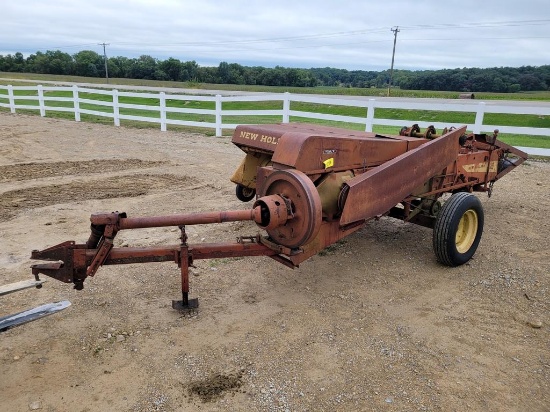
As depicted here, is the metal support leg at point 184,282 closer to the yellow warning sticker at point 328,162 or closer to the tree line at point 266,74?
the yellow warning sticker at point 328,162

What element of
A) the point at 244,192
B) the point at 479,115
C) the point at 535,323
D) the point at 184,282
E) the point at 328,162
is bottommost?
the point at 535,323

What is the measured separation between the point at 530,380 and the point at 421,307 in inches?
42.1

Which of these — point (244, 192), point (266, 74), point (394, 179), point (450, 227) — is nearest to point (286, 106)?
point (244, 192)

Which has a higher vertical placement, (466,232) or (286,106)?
(286,106)

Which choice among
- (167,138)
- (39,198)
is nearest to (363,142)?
(39,198)

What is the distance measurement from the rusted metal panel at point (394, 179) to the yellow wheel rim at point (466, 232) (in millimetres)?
631

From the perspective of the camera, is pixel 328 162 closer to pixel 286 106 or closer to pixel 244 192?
pixel 244 192

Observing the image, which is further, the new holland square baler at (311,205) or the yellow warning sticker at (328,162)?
the yellow warning sticker at (328,162)

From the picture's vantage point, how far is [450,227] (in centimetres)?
450

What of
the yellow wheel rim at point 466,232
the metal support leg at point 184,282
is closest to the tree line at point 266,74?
the yellow wheel rim at point 466,232

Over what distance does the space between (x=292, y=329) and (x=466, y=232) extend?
2.43m

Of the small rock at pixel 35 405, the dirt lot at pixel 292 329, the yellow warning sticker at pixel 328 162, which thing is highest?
the yellow warning sticker at pixel 328 162

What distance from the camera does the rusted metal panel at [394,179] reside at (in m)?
3.72

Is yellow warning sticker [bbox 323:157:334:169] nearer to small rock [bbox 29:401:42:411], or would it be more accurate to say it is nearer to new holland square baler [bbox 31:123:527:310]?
new holland square baler [bbox 31:123:527:310]
